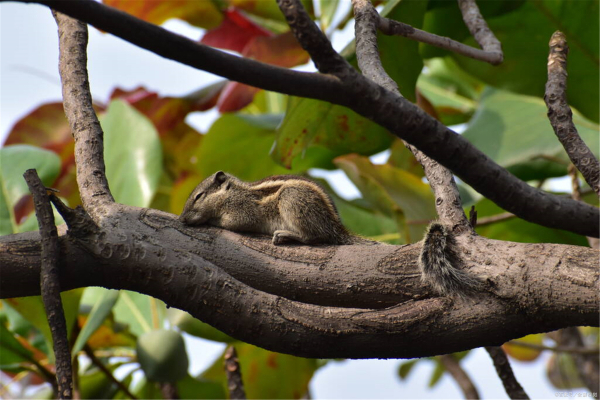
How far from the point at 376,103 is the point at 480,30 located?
3.74ft

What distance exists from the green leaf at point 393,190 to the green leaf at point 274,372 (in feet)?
2.68

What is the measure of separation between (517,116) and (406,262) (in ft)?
6.00

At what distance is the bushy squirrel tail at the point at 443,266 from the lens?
142 centimetres

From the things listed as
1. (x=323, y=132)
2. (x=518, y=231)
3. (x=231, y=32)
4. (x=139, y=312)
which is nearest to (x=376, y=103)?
(x=323, y=132)

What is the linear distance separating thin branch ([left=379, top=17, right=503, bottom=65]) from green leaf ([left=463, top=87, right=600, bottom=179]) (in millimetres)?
1035

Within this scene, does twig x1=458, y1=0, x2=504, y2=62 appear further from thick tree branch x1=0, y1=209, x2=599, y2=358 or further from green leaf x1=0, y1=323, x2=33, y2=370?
green leaf x1=0, y1=323, x2=33, y2=370

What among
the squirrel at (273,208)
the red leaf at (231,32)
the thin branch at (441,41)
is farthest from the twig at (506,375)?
the red leaf at (231,32)

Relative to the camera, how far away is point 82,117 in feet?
5.91

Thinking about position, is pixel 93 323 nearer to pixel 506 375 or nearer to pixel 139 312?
pixel 139 312

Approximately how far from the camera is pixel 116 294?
246 centimetres

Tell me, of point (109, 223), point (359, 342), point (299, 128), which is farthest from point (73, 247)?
point (299, 128)

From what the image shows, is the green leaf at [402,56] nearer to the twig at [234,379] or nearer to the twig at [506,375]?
the twig at [506,375]

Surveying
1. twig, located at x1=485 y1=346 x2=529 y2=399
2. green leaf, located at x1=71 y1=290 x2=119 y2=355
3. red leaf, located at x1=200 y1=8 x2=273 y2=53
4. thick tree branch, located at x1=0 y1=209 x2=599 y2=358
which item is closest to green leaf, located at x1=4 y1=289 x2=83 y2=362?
green leaf, located at x1=71 y1=290 x2=119 y2=355

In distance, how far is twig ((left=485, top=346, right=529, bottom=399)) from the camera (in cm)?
215
